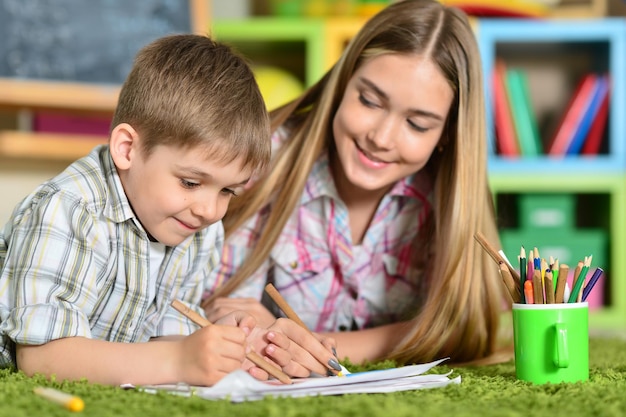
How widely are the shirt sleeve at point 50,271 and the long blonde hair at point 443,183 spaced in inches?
16.0

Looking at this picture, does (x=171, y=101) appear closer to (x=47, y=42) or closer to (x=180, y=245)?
(x=180, y=245)

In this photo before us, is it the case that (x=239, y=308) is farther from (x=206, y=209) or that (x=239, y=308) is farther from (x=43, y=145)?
Answer: (x=43, y=145)

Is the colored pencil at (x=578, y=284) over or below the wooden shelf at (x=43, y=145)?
below

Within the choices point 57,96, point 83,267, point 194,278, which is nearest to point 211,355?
point 83,267

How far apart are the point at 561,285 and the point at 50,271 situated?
1.99 ft

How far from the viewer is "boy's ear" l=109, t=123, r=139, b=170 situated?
1.05 m

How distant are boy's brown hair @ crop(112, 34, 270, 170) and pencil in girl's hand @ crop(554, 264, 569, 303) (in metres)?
0.40

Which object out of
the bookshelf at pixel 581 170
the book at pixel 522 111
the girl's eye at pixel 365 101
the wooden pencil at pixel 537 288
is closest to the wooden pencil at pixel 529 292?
the wooden pencil at pixel 537 288

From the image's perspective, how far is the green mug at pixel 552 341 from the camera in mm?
993

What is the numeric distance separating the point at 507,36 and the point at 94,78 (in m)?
1.20

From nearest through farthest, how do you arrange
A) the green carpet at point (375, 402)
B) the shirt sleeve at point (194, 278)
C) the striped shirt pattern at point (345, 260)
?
the green carpet at point (375, 402), the shirt sleeve at point (194, 278), the striped shirt pattern at point (345, 260)

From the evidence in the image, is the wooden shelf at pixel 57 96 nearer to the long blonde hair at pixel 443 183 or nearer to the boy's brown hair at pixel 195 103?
the long blonde hair at pixel 443 183

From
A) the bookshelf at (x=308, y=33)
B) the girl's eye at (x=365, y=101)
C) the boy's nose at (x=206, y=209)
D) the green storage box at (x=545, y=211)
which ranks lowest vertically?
the green storage box at (x=545, y=211)

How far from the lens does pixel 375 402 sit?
0.81 metres
